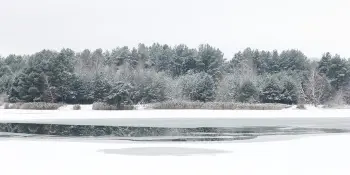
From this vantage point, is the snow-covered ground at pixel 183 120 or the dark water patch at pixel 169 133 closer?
the dark water patch at pixel 169 133

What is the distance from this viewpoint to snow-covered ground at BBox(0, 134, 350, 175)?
12194 mm

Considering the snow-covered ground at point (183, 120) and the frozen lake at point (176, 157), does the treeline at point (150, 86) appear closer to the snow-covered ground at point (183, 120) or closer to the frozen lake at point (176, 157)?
the snow-covered ground at point (183, 120)

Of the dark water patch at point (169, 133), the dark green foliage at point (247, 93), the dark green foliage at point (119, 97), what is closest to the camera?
the dark water patch at point (169, 133)

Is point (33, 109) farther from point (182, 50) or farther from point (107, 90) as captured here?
point (182, 50)

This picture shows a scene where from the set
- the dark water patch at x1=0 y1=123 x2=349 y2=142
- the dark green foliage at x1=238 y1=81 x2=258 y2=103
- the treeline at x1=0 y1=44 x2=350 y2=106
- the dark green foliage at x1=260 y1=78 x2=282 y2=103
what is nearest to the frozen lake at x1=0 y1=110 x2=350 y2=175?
the dark water patch at x1=0 y1=123 x2=349 y2=142

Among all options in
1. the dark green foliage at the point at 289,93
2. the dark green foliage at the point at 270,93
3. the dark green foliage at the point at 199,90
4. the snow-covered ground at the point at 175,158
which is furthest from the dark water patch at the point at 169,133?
the dark green foliage at the point at 199,90

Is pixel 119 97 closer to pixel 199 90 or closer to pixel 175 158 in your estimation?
pixel 199 90

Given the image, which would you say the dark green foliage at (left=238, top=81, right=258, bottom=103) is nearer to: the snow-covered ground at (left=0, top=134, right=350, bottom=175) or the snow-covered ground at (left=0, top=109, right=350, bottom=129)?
the snow-covered ground at (left=0, top=109, right=350, bottom=129)

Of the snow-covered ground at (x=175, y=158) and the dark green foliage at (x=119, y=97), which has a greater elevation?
the dark green foliage at (x=119, y=97)

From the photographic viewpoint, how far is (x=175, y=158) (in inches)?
569

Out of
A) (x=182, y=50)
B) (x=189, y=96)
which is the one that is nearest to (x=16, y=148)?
(x=189, y=96)

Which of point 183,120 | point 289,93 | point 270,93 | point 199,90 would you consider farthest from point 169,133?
point 289,93

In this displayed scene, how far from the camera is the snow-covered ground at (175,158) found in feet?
40.0

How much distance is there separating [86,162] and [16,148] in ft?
15.7
